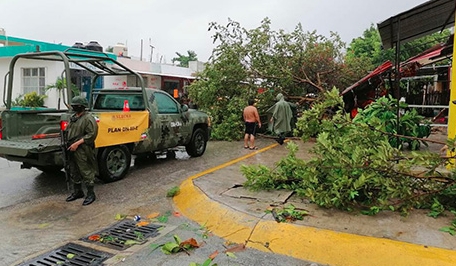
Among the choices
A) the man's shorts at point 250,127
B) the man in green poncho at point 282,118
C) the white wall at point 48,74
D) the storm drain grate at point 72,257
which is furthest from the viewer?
the white wall at point 48,74

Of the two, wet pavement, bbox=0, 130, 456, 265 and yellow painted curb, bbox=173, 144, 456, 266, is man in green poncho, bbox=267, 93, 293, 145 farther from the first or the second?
yellow painted curb, bbox=173, 144, 456, 266

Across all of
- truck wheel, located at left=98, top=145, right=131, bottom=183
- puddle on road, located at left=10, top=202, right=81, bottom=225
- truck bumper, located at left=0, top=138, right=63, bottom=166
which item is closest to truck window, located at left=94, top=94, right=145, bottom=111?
truck wheel, located at left=98, top=145, right=131, bottom=183

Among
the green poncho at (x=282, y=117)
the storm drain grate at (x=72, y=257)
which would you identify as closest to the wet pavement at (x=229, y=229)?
the storm drain grate at (x=72, y=257)

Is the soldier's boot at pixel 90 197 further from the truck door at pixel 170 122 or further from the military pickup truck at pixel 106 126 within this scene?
the truck door at pixel 170 122

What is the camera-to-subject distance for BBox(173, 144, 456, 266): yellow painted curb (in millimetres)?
3232

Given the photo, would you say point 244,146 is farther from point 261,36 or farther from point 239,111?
point 261,36

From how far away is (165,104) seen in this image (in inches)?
312

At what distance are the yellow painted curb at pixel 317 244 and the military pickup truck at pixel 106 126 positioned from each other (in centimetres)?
265

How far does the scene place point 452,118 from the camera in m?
5.72

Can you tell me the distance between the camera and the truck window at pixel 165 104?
7.69 m

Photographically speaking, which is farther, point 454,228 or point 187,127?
point 187,127

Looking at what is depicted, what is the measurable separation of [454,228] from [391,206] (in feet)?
2.25

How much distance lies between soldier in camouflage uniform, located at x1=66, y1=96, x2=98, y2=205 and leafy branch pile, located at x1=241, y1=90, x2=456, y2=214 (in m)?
3.14

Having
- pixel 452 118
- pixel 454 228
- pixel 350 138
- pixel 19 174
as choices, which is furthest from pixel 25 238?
pixel 452 118
